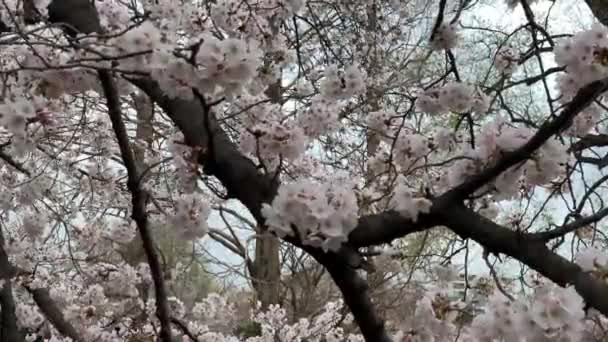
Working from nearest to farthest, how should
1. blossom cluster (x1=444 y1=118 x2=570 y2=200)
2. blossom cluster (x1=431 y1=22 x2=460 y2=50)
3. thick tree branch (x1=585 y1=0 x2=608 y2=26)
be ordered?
blossom cluster (x1=444 y1=118 x2=570 y2=200), blossom cluster (x1=431 y1=22 x2=460 y2=50), thick tree branch (x1=585 y1=0 x2=608 y2=26)

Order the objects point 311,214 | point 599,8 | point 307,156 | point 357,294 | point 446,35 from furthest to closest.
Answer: point 307,156 < point 599,8 < point 446,35 < point 357,294 < point 311,214

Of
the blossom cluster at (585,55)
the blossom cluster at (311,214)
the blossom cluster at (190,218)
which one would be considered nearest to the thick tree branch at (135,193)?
the blossom cluster at (190,218)

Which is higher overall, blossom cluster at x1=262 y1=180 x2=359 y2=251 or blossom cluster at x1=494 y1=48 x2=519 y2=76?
blossom cluster at x1=494 y1=48 x2=519 y2=76

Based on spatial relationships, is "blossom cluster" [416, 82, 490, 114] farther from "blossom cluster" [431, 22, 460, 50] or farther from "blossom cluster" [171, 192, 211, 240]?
"blossom cluster" [171, 192, 211, 240]

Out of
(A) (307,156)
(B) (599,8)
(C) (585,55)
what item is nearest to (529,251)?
(C) (585,55)

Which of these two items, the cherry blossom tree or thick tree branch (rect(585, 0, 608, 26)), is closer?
the cherry blossom tree

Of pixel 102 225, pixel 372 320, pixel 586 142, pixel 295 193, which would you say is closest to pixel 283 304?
pixel 102 225

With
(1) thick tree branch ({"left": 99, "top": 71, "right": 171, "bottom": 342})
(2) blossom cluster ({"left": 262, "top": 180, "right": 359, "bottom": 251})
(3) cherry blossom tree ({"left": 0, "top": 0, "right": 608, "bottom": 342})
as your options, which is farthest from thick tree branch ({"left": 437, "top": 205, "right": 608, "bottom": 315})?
(1) thick tree branch ({"left": 99, "top": 71, "right": 171, "bottom": 342})

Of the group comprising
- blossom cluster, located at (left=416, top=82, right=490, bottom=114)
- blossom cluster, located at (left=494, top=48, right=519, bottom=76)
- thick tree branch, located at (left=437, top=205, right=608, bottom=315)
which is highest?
blossom cluster, located at (left=494, top=48, right=519, bottom=76)

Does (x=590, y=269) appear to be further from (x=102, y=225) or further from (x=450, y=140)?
(x=102, y=225)

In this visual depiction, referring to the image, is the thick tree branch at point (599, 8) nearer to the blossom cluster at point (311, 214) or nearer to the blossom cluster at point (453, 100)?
the blossom cluster at point (453, 100)

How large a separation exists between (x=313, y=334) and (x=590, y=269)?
3.65 meters

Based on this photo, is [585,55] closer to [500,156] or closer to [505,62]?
[500,156]

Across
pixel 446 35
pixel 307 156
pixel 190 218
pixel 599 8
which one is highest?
pixel 599 8
